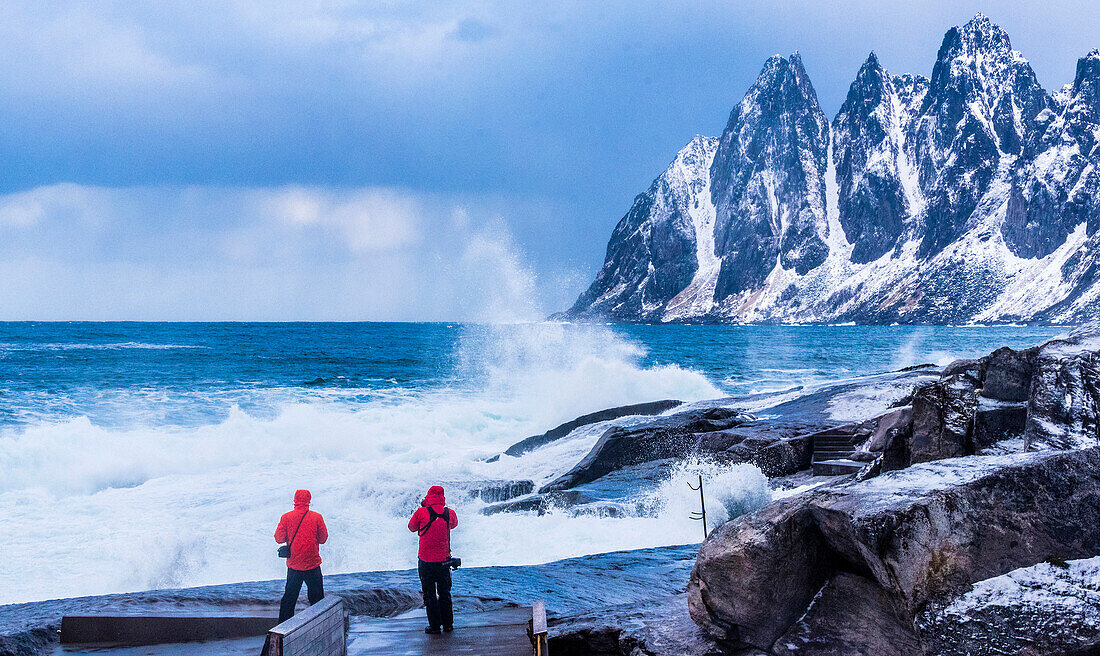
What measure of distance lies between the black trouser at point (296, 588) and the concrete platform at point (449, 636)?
0.48m

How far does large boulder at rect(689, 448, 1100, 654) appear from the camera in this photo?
4.19 meters

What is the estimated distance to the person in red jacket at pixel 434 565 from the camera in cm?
668

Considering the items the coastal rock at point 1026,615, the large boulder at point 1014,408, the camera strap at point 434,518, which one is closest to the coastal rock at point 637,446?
the large boulder at point 1014,408

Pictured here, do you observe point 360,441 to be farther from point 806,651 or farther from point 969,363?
point 806,651

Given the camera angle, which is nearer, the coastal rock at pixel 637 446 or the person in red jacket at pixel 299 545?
the person in red jacket at pixel 299 545

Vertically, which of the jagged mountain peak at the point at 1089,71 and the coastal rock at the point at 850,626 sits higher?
the jagged mountain peak at the point at 1089,71

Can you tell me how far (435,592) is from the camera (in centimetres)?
677

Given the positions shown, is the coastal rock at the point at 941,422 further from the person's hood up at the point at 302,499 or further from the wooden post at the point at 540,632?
the person's hood up at the point at 302,499

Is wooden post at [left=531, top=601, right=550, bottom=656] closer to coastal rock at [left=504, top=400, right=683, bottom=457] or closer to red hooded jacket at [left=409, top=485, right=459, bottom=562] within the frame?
red hooded jacket at [left=409, top=485, right=459, bottom=562]

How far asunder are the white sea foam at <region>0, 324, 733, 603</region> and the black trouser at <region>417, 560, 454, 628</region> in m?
4.94

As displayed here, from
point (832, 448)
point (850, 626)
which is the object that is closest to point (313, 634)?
point (850, 626)

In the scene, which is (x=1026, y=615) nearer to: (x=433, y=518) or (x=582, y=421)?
(x=433, y=518)

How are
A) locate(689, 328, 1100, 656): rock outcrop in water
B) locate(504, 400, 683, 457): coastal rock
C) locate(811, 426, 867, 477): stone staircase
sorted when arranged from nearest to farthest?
1. locate(689, 328, 1100, 656): rock outcrop in water
2. locate(811, 426, 867, 477): stone staircase
3. locate(504, 400, 683, 457): coastal rock

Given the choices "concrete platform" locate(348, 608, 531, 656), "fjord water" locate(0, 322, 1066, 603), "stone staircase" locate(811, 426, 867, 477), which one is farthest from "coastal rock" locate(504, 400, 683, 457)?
"concrete platform" locate(348, 608, 531, 656)
